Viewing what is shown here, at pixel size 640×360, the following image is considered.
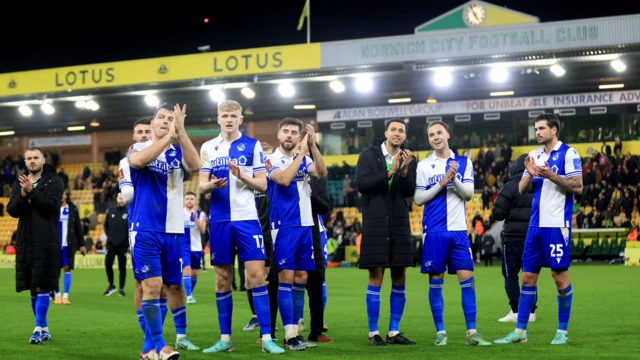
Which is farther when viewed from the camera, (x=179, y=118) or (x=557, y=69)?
(x=557, y=69)

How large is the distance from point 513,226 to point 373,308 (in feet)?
10.9

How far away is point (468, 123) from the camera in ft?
135

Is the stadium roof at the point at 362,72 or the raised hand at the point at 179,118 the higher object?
the stadium roof at the point at 362,72

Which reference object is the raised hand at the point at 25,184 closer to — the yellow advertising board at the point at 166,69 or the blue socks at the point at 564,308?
the blue socks at the point at 564,308

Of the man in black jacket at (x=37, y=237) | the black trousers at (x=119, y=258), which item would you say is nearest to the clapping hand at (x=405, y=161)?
the man in black jacket at (x=37, y=237)

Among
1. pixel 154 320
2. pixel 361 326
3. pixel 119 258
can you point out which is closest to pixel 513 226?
pixel 361 326

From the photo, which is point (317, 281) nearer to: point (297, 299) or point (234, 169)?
point (297, 299)

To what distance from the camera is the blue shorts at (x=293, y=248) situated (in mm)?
8883

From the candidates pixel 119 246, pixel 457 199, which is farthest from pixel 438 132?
pixel 119 246

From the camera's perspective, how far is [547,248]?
9.07 meters

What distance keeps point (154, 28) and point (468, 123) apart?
886 inches

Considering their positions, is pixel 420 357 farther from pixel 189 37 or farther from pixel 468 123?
pixel 189 37

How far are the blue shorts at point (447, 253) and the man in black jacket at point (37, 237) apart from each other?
4.22 metres

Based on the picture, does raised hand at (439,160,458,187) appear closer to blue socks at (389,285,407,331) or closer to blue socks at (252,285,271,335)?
blue socks at (389,285,407,331)
